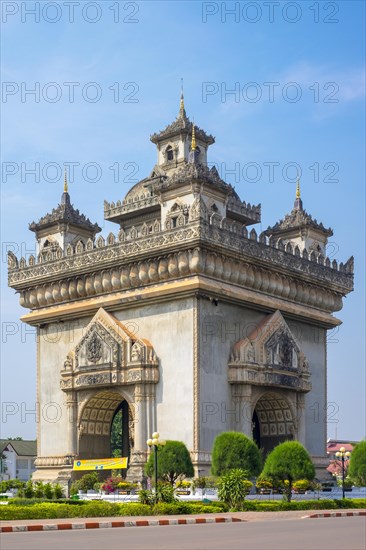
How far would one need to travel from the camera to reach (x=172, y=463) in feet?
88.2

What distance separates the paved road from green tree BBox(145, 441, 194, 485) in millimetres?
8772

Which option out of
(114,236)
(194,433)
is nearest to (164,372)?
(194,433)

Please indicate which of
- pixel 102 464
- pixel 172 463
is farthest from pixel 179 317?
pixel 102 464

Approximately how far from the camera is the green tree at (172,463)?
2691 cm

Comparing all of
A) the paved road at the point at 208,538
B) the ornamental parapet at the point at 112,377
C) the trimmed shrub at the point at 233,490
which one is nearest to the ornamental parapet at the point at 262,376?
the ornamental parapet at the point at 112,377

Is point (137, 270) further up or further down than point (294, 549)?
further up

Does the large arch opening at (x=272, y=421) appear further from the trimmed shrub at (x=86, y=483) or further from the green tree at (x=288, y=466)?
the trimmed shrub at (x=86, y=483)

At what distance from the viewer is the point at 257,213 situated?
38.1 metres

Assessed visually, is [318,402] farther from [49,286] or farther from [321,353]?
[49,286]

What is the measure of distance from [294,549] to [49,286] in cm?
2409

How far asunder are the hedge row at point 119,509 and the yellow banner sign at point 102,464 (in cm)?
819

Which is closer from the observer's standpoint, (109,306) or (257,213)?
(109,306)

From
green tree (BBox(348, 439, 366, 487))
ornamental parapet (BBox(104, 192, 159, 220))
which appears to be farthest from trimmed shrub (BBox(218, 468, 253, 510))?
ornamental parapet (BBox(104, 192, 159, 220))

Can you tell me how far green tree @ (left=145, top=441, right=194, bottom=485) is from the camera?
88.3 ft
